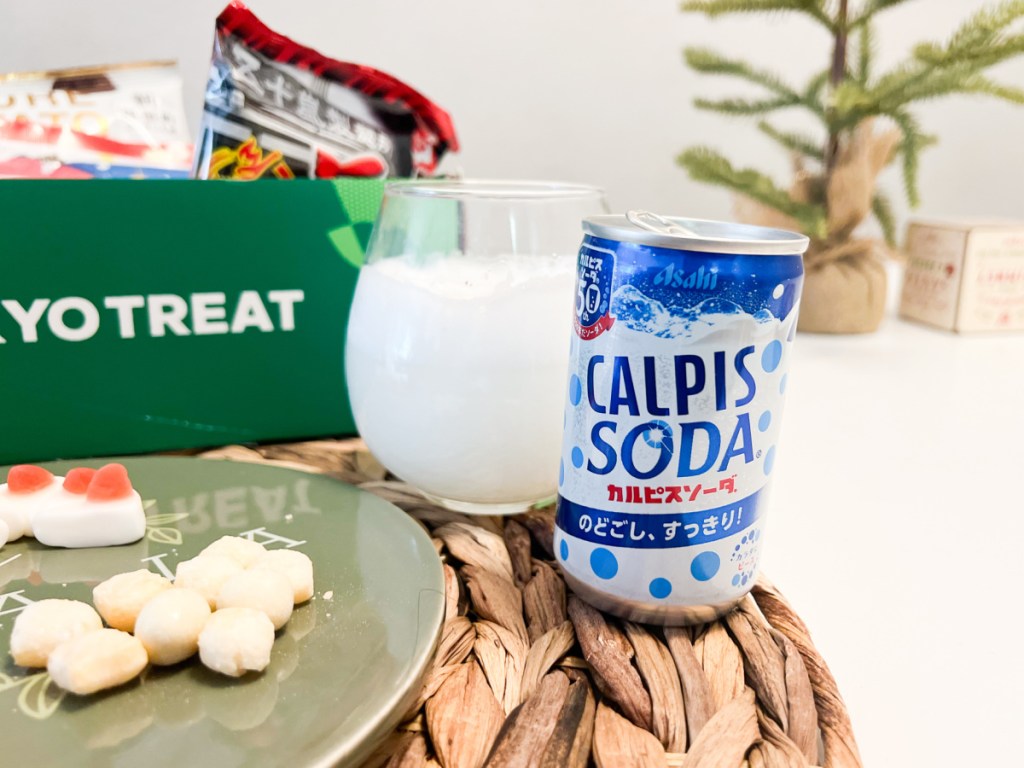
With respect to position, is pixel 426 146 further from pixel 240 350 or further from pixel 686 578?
pixel 686 578

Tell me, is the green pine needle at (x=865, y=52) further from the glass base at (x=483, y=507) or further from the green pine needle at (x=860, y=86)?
the glass base at (x=483, y=507)

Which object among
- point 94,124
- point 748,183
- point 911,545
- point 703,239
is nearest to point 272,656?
point 703,239

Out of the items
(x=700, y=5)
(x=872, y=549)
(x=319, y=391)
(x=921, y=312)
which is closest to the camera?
(x=872, y=549)

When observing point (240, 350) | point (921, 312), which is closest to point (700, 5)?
point (921, 312)

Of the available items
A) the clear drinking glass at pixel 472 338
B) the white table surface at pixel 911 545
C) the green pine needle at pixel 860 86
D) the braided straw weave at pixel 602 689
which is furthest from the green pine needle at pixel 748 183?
the braided straw weave at pixel 602 689

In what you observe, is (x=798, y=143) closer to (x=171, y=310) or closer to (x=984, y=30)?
(x=984, y=30)
